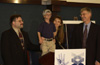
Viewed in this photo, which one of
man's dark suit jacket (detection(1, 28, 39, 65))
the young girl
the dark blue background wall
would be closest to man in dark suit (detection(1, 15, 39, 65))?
man's dark suit jacket (detection(1, 28, 39, 65))

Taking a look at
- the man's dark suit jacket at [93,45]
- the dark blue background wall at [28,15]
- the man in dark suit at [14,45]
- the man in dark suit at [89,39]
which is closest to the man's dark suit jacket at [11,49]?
the man in dark suit at [14,45]

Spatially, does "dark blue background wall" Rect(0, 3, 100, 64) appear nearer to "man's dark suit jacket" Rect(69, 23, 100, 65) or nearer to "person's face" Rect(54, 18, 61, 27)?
"person's face" Rect(54, 18, 61, 27)

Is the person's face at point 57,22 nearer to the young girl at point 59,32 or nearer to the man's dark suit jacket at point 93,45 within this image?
the young girl at point 59,32

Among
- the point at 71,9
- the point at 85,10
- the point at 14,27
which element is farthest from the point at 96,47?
the point at 71,9

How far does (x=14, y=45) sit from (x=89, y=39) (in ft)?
4.56

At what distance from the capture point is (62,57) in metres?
2.22

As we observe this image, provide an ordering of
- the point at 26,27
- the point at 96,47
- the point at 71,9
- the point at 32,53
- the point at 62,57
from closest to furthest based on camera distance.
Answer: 1. the point at 62,57
2. the point at 96,47
3. the point at 32,53
4. the point at 26,27
5. the point at 71,9

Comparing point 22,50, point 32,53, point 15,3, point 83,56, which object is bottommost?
point 32,53

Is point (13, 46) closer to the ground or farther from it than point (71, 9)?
closer to the ground

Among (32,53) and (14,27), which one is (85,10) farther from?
(32,53)

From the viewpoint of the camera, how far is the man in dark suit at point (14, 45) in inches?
127

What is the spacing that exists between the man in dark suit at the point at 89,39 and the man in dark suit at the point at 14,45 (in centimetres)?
107

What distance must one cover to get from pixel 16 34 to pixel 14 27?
0.19 meters

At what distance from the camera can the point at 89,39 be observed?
10.3 ft
